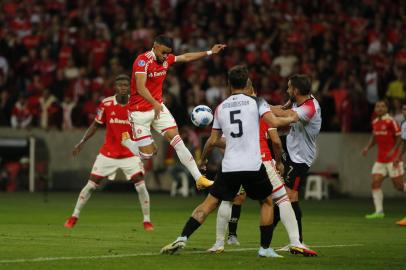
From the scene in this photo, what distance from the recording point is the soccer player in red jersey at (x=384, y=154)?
75.7ft

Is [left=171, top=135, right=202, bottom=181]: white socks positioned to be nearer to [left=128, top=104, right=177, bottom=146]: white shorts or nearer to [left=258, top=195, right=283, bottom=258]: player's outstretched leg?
[left=128, top=104, right=177, bottom=146]: white shorts

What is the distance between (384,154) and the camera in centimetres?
2373

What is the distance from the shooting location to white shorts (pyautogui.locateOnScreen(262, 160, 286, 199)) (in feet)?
45.5

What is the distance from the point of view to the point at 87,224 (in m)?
19.6

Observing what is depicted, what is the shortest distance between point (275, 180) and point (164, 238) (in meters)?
2.99

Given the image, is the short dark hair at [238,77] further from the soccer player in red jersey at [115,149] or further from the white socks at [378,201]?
the white socks at [378,201]

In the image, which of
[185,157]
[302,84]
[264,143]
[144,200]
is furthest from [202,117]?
[144,200]

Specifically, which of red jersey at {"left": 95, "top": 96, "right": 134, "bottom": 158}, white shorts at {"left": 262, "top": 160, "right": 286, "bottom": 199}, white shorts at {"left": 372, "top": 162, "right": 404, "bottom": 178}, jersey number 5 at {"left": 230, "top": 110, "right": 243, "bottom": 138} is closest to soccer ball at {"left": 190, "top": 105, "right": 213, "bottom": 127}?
white shorts at {"left": 262, "top": 160, "right": 286, "bottom": 199}

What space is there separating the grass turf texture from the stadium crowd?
14.2 feet

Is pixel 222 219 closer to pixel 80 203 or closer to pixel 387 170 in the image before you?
pixel 80 203

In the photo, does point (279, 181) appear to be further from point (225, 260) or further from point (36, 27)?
point (36, 27)

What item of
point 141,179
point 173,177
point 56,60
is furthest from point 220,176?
point 56,60

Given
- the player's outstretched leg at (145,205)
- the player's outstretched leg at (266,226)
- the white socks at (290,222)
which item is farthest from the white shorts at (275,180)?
the player's outstretched leg at (145,205)

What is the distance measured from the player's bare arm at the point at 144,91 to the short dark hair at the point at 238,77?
3.36 meters
